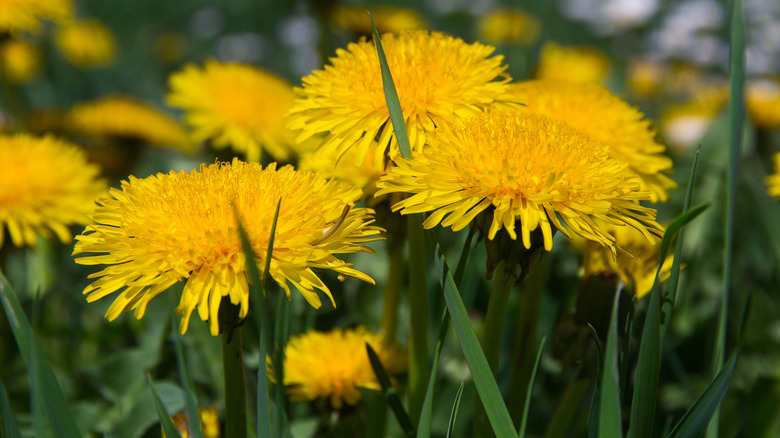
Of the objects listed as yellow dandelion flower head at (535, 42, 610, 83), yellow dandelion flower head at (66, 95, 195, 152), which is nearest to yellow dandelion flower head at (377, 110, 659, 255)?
yellow dandelion flower head at (66, 95, 195, 152)

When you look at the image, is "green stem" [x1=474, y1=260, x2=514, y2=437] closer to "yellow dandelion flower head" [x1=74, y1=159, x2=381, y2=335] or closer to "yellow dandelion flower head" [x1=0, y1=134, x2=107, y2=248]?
"yellow dandelion flower head" [x1=74, y1=159, x2=381, y2=335]

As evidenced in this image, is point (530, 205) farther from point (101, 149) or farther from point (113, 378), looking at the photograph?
point (101, 149)

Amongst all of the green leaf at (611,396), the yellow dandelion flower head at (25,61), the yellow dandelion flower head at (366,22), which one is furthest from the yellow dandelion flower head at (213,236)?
the yellow dandelion flower head at (25,61)

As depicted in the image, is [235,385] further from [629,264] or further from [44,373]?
[629,264]

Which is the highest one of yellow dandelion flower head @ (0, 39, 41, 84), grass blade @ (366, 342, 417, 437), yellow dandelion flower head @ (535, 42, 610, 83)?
yellow dandelion flower head @ (0, 39, 41, 84)

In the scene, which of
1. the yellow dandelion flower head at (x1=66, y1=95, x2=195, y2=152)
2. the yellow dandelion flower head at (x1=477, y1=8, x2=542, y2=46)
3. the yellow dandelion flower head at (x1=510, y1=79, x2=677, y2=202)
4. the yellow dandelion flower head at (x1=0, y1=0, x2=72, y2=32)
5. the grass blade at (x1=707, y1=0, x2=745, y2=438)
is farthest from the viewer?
the yellow dandelion flower head at (x1=477, y1=8, x2=542, y2=46)
